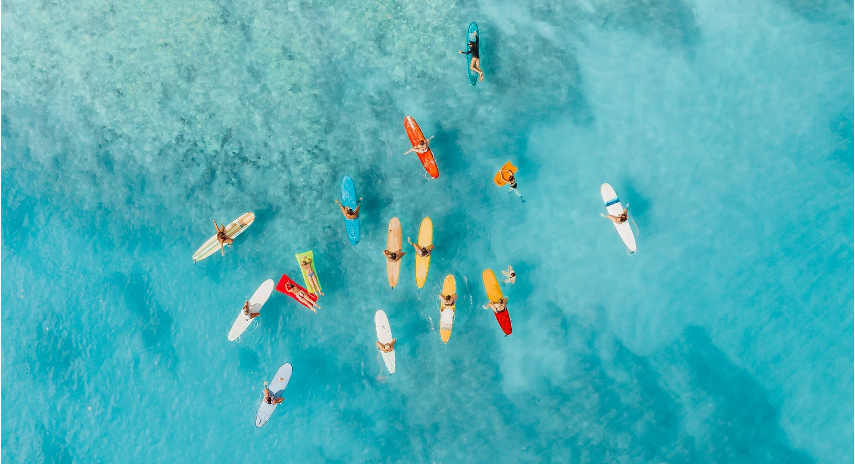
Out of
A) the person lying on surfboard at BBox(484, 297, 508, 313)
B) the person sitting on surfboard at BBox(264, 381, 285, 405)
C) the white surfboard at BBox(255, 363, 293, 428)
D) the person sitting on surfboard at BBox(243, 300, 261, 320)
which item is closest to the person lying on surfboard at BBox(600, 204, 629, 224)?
A: the person lying on surfboard at BBox(484, 297, 508, 313)

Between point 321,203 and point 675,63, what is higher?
point 675,63

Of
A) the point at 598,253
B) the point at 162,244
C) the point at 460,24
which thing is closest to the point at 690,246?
the point at 598,253

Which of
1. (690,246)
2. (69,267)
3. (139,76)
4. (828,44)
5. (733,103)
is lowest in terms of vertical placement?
(690,246)

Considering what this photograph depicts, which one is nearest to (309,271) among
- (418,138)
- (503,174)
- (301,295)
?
(301,295)

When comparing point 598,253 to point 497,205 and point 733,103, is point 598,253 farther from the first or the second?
point 733,103

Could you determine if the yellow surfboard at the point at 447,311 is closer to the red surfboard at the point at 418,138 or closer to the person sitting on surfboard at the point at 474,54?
the red surfboard at the point at 418,138

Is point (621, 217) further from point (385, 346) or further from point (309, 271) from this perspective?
point (309, 271)

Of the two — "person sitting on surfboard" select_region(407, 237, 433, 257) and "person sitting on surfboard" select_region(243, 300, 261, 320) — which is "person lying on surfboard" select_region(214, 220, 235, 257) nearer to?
"person sitting on surfboard" select_region(243, 300, 261, 320)
